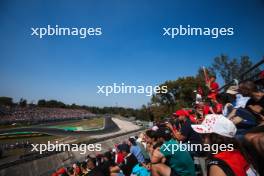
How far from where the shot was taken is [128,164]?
22.7 ft

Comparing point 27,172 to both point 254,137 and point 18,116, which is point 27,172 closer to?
point 254,137

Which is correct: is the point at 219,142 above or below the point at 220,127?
below

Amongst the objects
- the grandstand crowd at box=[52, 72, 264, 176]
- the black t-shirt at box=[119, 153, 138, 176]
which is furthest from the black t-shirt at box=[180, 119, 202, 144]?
the black t-shirt at box=[119, 153, 138, 176]

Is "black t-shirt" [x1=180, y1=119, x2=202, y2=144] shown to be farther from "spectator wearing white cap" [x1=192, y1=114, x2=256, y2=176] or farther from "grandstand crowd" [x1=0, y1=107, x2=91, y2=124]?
"grandstand crowd" [x1=0, y1=107, x2=91, y2=124]

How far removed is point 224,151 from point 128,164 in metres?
4.96

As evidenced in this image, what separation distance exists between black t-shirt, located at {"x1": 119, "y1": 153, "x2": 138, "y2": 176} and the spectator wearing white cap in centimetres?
466

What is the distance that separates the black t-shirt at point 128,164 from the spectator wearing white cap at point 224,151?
4.66m

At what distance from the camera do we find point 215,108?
16.7 feet

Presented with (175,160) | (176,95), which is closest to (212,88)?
(175,160)

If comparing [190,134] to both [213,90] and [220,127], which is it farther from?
[220,127]

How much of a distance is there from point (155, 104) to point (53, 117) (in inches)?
1631

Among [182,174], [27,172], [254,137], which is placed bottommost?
[27,172]

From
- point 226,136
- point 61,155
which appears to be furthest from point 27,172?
point 226,136

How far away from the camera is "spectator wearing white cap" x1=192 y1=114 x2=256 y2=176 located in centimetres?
213
